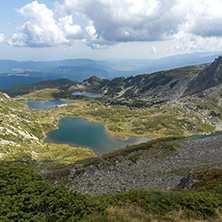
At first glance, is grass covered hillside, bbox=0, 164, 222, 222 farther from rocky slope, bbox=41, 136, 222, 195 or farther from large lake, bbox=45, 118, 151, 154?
large lake, bbox=45, 118, 151, 154

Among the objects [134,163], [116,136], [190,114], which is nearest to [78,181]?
[134,163]

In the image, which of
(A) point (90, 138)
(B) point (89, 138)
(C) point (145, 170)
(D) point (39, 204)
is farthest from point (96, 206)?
(A) point (90, 138)

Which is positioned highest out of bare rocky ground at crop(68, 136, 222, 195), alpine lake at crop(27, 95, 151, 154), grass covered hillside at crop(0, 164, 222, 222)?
grass covered hillside at crop(0, 164, 222, 222)

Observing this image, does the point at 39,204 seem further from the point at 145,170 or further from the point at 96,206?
the point at 145,170

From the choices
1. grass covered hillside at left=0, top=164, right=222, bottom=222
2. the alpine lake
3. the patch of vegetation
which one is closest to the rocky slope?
grass covered hillside at left=0, top=164, right=222, bottom=222

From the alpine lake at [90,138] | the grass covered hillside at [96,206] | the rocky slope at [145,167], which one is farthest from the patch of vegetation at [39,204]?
the alpine lake at [90,138]

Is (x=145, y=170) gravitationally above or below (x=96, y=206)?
below

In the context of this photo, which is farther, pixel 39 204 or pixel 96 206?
pixel 96 206
